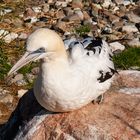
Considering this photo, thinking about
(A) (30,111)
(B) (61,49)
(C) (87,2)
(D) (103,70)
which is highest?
(B) (61,49)

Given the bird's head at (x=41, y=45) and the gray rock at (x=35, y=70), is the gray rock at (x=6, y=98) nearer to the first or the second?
the gray rock at (x=35, y=70)

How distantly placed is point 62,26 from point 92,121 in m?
3.76

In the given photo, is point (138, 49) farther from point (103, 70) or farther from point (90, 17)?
point (103, 70)

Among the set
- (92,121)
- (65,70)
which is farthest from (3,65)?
(65,70)

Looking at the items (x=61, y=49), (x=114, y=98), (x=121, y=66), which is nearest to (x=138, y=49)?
(x=121, y=66)

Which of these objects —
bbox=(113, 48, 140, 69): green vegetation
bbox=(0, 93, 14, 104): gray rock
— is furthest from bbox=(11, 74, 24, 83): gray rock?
bbox=(113, 48, 140, 69): green vegetation

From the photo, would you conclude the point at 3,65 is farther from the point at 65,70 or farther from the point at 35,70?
the point at 65,70

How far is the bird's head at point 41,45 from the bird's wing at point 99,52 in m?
0.50

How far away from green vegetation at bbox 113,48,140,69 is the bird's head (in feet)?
10.7

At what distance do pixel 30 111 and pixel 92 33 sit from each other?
3182 millimetres

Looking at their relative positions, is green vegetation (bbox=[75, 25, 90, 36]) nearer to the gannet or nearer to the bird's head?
the gannet

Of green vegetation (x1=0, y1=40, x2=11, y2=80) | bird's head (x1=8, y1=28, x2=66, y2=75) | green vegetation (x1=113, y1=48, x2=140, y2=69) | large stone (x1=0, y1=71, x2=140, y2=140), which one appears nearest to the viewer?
bird's head (x1=8, y1=28, x2=66, y2=75)

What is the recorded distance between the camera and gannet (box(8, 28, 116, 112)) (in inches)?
169

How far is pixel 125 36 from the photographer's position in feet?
27.3
